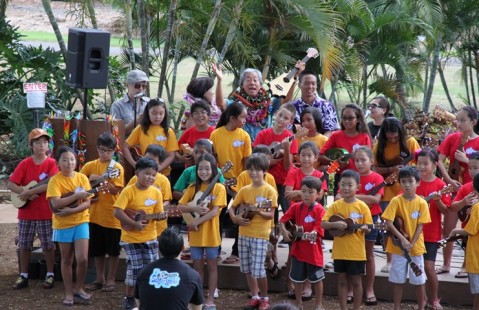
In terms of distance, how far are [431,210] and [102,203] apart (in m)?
3.04

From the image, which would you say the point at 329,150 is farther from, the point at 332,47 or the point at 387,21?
the point at 387,21

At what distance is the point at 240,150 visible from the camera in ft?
30.6

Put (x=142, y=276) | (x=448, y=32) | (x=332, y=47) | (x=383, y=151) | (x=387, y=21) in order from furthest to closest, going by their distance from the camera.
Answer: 1. (x=448, y=32)
2. (x=387, y=21)
3. (x=332, y=47)
4. (x=383, y=151)
5. (x=142, y=276)

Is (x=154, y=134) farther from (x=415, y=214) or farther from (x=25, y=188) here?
(x=415, y=214)

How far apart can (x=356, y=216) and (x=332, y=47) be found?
463 centimetres

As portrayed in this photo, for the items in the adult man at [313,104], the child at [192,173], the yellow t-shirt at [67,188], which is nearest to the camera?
the yellow t-shirt at [67,188]

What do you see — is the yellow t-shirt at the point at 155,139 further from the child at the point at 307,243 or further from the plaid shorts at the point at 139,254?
the child at the point at 307,243

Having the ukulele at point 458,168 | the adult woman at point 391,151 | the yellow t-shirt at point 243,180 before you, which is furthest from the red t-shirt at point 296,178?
the ukulele at point 458,168

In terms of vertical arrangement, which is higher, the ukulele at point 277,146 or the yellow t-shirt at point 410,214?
the ukulele at point 277,146

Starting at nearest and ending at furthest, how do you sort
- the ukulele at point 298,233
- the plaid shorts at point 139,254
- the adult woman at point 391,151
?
the ukulele at point 298,233, the plaid shorts at point 139,254, the adult woman at point 391,151

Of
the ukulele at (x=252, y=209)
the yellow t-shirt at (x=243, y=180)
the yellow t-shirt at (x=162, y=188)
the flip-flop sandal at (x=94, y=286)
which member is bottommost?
the flip-flop sandal at (x=94, y=286)

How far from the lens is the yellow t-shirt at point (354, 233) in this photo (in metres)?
8.23

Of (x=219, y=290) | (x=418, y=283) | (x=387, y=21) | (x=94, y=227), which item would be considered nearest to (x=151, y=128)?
(x=94, y=227)

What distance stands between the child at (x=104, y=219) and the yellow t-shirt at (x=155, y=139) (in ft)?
1.77
